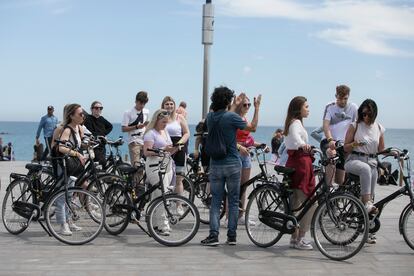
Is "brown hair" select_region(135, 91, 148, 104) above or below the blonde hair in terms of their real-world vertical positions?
above

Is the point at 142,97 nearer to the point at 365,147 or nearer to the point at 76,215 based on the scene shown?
the point at 76,215

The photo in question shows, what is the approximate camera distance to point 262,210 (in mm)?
7840

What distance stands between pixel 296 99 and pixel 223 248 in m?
1.82

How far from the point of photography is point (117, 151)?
33.0 feet

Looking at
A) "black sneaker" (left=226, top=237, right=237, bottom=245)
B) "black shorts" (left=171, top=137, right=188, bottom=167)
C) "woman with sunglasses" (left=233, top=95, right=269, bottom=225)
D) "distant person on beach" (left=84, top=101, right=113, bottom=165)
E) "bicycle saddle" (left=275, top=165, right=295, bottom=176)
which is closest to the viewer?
"bicycle saddle" (left=275, top=165, right=295, bottom=176)

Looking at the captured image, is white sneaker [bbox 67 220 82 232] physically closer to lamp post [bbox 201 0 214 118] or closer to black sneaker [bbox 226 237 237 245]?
black sneaker [bbox 226 237 237 245]

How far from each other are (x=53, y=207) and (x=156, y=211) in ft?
3.90

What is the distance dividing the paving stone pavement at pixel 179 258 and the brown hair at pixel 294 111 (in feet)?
4.51

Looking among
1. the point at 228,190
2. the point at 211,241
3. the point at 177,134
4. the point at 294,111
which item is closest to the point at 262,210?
the point at 228,190

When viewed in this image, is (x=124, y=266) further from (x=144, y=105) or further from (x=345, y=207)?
(x=144, y=105)

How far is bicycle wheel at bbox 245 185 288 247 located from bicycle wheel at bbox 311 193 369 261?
1.80ft

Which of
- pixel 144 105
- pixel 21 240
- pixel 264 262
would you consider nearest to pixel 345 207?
pixel 264 262

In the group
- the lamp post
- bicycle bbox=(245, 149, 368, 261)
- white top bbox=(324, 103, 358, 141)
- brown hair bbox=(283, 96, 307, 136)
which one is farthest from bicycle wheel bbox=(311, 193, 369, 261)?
the lamp post

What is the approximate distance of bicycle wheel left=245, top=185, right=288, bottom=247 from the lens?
7.84m
